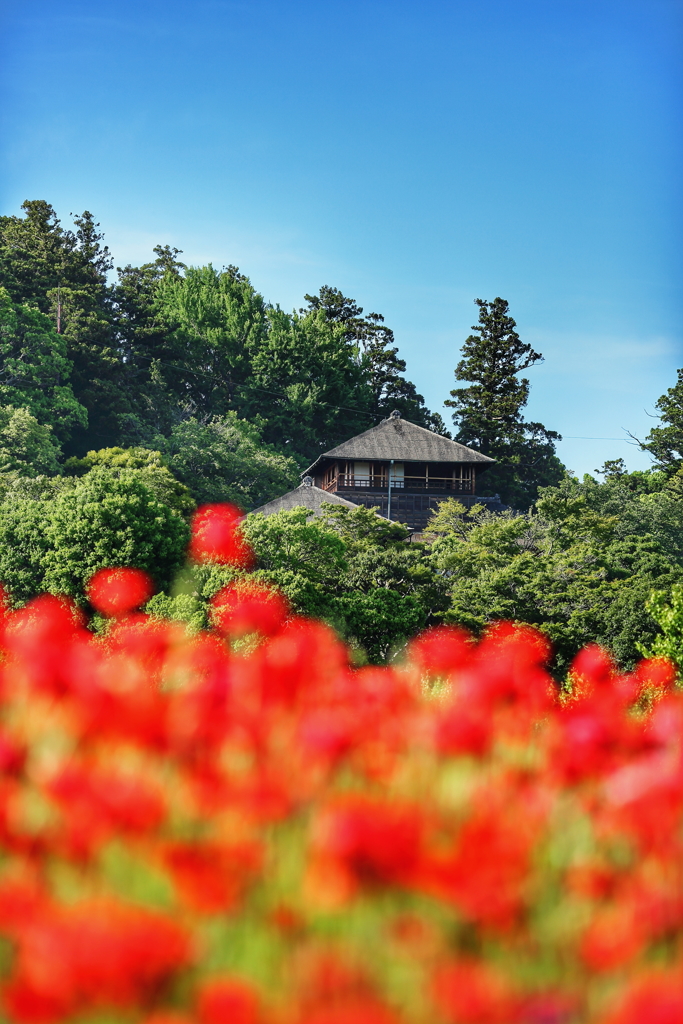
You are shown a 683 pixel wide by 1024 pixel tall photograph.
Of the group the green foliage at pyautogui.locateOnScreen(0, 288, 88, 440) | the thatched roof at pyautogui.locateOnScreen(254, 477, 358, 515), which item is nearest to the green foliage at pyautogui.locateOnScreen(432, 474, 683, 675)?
the thatched roof at pyautogui.locateOnScreen(254, 477, 358, 515)

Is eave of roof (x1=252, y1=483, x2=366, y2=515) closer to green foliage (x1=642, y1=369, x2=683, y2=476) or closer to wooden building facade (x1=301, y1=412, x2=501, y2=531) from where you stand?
wooden building facade (x1=301, y1=412, x2=501, y2=531)

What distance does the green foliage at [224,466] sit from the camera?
38.2 meters

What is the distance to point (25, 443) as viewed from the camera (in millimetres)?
33781

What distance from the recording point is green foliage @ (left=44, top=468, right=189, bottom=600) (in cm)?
1819

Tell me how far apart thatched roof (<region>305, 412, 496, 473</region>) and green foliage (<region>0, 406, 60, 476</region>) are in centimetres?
1013

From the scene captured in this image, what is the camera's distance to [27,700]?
3.66 m

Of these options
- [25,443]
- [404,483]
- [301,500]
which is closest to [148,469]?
[301,500]

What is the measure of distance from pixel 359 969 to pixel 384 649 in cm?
1727

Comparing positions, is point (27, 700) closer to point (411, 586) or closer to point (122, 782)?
point (122, 782)

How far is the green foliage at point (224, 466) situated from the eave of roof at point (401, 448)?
1.90 m

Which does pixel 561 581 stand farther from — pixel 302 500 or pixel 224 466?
pixel 224 466

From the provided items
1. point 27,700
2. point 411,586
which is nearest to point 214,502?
point 411,586

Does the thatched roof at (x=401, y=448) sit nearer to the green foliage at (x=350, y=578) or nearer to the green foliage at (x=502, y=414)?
the green foliage at (x=502, y=414)

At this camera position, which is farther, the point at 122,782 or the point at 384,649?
the point at 384,649
